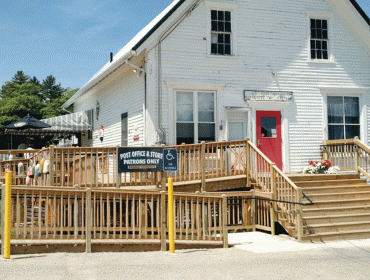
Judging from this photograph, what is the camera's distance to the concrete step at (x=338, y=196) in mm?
12109

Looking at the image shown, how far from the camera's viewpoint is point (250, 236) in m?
11.0

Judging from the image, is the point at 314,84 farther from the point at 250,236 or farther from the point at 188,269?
the point at 188,269

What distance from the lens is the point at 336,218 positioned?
1134 centimetres

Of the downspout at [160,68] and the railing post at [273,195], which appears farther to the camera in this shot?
the downspout at [160,68]

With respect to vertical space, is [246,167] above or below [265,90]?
below

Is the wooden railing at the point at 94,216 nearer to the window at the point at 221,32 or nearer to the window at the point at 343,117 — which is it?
the window at the point at 221,32

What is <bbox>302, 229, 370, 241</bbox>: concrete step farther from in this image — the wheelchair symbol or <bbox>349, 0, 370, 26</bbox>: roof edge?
<bbox>349, 0, 370, 26</bbox>: roof edge

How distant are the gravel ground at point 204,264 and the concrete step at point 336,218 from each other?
1.61 meters

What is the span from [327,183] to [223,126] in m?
3.79

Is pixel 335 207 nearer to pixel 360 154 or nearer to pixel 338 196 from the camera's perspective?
pixel 338 196

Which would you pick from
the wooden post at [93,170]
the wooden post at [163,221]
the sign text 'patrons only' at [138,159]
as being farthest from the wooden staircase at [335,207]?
the wooden post at [93,170]

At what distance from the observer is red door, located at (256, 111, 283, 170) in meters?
15.1

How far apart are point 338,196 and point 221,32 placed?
6.65m

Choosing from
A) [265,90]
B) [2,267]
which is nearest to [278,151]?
[265,90]
